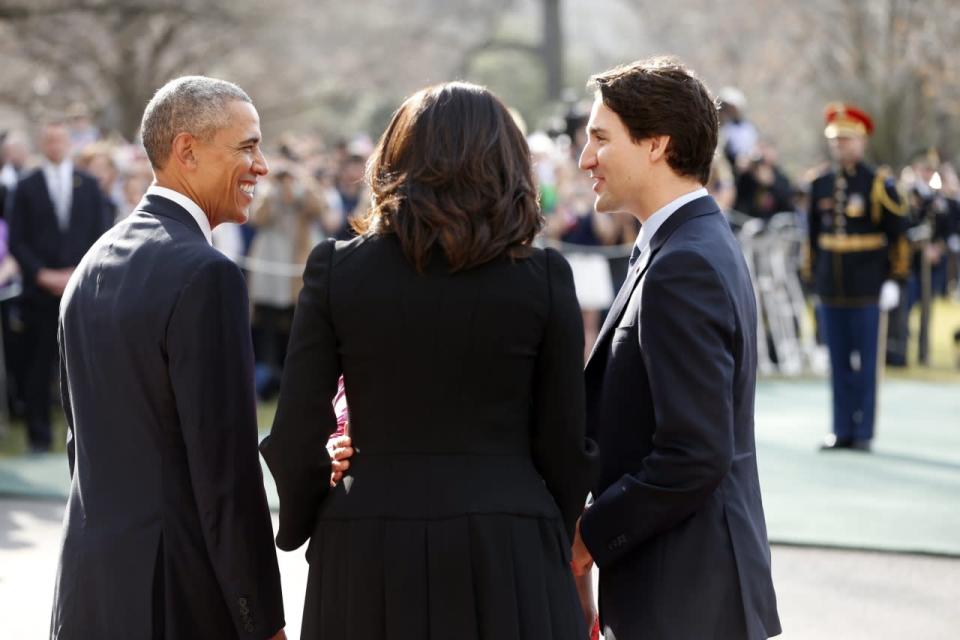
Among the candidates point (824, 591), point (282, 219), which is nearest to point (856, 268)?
point (824, 591)

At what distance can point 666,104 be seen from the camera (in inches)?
127

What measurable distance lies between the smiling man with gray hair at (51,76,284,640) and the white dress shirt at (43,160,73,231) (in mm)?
7375

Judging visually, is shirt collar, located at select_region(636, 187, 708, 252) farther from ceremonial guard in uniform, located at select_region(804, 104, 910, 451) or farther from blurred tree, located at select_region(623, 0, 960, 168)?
blurred tree, located at select_region(623, 0, 960, 168)

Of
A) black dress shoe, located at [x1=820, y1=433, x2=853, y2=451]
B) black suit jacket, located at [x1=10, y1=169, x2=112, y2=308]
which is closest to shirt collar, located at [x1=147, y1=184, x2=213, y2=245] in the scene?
black suit jacket, located at [x1=10, y1=169, x2=112, y2=308]

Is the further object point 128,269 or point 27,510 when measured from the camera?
point 27,510

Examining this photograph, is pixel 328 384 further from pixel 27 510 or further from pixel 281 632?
pixel 27 510

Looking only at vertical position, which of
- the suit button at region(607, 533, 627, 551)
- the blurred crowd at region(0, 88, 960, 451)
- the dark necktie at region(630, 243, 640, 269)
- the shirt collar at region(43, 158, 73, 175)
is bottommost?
the blurred crowd at region(0, 88, 960, 451)

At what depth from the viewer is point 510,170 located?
2879 mm

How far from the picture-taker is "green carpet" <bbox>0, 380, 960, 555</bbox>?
25.4 ft

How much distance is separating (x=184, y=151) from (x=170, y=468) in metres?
0.71

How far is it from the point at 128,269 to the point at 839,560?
186 inches

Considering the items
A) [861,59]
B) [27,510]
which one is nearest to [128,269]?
[27,510]

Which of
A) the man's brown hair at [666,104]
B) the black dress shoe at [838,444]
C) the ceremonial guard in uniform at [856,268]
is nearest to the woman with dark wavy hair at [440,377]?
the man's brown hair at [666,104]

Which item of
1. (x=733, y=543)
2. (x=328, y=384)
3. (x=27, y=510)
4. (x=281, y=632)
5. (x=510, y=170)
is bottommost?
(x=27, y=510)
